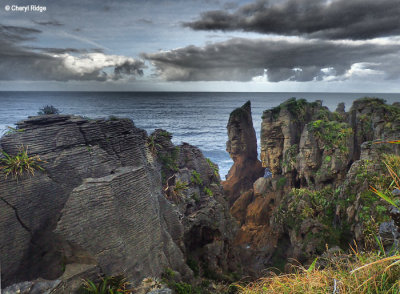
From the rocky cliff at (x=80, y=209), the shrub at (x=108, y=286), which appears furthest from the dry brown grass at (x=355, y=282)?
the rocky cliff at (x=80, y=209)

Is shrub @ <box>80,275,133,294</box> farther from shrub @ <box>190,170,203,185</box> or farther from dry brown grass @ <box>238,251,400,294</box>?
shrub @ <box>190,170,203,185</box>

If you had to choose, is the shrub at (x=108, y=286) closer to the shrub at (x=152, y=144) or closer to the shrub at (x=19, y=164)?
the shrub at (x=19, y=164)

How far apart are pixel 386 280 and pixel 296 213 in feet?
55.4

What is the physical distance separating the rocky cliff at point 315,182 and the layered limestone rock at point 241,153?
2.92m

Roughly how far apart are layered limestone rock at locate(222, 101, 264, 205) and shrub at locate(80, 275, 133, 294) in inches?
1025

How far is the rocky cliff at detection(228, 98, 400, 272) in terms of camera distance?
15.2m

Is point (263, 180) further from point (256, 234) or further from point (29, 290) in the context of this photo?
point (29, 290)

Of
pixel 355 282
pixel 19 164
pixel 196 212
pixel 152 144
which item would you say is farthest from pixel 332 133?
pixel 19 164

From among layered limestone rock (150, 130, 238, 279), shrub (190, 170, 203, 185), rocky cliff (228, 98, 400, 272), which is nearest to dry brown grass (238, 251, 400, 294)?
rocky cliff (228, 98, 400, 272)

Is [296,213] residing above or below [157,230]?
below

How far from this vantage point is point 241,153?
34.7m

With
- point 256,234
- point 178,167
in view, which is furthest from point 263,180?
point 178,167

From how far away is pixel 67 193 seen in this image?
9.62m

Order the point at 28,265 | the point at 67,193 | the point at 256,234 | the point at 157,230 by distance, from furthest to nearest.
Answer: the point at 256,234, the point at 157,230, the point at 67,193, the point at 28,265
